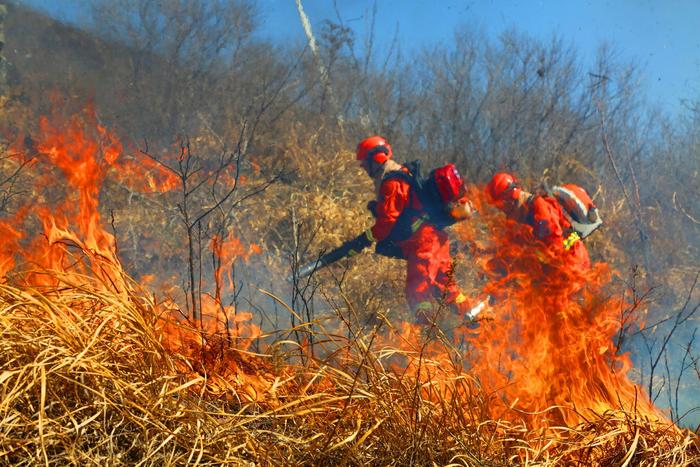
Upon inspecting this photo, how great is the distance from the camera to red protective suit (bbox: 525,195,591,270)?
539cm

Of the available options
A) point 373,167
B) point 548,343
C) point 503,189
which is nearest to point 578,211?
point 503,189

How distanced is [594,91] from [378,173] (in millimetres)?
8225

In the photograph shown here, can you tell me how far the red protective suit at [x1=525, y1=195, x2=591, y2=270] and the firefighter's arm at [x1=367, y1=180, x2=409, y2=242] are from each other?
1178mm

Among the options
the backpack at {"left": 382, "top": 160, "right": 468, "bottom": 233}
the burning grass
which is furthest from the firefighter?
the burning grass

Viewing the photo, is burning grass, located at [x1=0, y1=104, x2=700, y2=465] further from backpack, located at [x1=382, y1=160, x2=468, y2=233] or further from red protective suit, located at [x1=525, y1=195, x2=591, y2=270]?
backpack, located at [x1=382, y1=160, x2=468, y2=233]

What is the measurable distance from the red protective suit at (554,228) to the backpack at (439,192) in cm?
63

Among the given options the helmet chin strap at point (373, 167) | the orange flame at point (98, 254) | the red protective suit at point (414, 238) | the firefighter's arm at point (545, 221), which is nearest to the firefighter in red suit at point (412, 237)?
the red protective suit at point (414, 238)

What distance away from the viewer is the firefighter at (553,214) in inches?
213

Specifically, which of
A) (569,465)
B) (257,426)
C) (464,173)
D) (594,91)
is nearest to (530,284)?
(569,465)

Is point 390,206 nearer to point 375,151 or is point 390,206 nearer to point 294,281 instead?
point 375,151

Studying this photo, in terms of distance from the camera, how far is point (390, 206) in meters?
5.67

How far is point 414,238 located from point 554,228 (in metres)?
1.26

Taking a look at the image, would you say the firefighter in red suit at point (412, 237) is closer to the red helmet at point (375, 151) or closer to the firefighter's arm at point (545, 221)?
the red helmet at point (375, 151)

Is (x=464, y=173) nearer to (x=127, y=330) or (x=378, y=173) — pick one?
(x=378, y=173)
